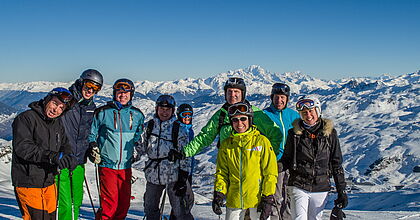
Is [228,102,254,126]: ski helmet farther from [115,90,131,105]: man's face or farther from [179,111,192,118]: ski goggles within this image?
[115,90,131,105]: man's face

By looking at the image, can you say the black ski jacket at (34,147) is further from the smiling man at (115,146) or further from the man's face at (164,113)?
the man's face at (164,113)

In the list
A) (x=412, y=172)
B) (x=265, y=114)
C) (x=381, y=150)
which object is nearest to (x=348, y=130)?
(x=381, y=150)

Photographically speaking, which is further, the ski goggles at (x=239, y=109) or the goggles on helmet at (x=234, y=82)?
the goggles on helmet at (x=234, y=82)

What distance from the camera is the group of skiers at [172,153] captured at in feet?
17.3

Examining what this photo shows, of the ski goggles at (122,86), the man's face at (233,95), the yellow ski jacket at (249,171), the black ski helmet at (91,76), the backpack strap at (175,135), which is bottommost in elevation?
the yellow ski jacket at (249,171)

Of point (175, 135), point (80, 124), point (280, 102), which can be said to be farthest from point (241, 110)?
point (80, 124)

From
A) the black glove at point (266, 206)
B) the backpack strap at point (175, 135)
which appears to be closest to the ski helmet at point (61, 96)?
the backpack strap at point (175, 135)

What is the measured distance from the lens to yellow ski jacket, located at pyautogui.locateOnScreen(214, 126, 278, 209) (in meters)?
5.57

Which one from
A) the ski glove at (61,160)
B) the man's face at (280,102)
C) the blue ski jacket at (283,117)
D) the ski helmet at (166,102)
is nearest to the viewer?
the ski glove at (61,160)

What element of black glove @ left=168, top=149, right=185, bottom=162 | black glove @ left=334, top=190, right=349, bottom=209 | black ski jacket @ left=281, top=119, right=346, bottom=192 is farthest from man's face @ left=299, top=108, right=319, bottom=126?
black glove @ left=168, top=149, right=185, bottom=162

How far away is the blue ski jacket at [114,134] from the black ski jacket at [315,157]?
3.43 metres

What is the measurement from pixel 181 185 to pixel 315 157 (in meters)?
2.83

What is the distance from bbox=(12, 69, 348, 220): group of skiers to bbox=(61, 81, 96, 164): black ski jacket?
0.07 feet

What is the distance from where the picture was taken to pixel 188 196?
6.85 m
